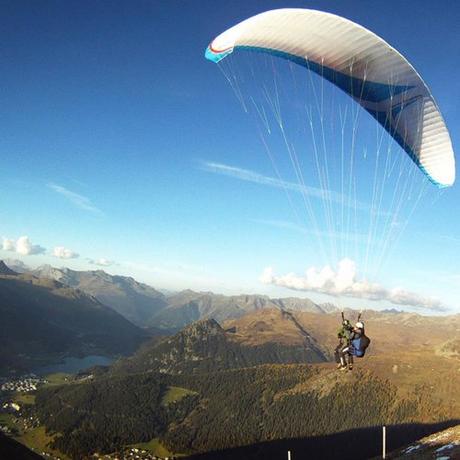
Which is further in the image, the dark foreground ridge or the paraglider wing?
the dark foreground ridge

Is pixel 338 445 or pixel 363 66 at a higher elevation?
pixel 363 66

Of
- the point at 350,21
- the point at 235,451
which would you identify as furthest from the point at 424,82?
the point at 235,451

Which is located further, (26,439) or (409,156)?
(26,439)

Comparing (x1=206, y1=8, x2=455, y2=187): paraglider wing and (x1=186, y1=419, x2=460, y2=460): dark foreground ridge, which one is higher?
(x1=206, y1=8, x2=455, y2=187): paraglider wing

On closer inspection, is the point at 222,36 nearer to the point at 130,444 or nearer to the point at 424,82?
the point at 424,82
